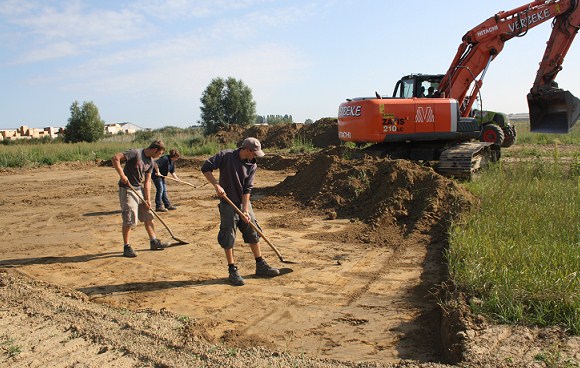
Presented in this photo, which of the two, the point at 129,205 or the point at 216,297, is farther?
the point at 129,205

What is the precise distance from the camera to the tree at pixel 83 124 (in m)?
43.9

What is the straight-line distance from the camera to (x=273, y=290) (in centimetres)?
584

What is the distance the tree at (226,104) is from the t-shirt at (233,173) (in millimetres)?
34756

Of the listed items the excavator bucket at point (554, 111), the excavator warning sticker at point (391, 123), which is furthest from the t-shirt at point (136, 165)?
the excavator bucket at point (554, 111)

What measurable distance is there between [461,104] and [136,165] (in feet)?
29.4

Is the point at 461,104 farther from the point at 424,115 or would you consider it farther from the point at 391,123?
the point at 391,123

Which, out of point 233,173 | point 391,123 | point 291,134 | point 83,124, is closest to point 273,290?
point 233,173

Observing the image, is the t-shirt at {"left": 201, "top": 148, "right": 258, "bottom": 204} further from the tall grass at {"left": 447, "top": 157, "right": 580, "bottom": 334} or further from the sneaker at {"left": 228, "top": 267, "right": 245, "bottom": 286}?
the tall grass at {"left": 447, "top": 157, "right": 580, "bottom": 334}

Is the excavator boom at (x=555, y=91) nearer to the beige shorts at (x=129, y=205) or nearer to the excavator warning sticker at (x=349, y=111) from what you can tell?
the excavator warning sticker at (x=349, y=111)

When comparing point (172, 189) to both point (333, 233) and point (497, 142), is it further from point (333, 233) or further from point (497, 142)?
point (497, 142)

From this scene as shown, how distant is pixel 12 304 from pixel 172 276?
1.80 m

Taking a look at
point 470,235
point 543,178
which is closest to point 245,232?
point 470,235

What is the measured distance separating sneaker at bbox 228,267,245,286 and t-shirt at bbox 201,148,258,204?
82cm

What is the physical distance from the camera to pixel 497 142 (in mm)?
15125
